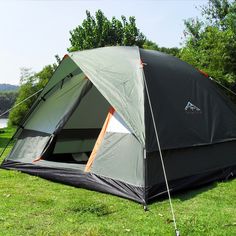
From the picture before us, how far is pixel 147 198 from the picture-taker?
448 centimetres

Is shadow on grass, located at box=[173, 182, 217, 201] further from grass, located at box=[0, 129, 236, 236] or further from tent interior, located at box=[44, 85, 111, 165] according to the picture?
tent interior, located at box=[44, 85, 111, 165]

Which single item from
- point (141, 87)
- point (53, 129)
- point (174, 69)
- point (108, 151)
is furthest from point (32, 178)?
point (174, 69)

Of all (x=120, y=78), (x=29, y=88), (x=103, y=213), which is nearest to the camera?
(x=103, y=213)

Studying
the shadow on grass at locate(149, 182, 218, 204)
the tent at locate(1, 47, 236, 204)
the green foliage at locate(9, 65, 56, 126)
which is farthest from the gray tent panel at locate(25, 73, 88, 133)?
the green foliage at locate(9, 65, 56, 126)

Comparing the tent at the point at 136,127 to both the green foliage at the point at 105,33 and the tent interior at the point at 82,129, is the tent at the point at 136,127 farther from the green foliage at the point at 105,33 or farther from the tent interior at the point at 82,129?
the green foliage at the point at 105,33

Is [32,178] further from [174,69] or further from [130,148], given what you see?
[174,69]

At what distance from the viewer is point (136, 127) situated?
4840mm

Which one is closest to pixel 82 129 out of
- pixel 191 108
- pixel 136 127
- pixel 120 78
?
pixel 120 78

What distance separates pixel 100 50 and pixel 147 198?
268 centimetres

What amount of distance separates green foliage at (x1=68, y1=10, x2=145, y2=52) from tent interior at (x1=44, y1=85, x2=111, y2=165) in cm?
1968

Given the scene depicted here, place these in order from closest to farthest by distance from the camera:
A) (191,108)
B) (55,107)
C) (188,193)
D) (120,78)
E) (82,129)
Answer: (188,193) → (120,78) → (191,108) → (55,107) → (82,129)

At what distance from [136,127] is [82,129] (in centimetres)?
279

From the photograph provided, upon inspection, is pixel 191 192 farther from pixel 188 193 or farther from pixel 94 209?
pixel 94 209

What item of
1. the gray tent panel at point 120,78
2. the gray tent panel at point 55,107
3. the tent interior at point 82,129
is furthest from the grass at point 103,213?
the tent interior at point 82,129
